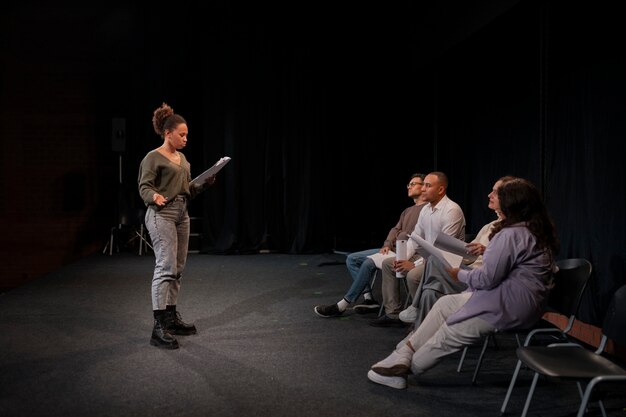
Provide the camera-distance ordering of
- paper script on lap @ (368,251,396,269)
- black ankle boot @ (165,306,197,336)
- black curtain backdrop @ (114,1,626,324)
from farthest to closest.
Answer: black curtain backdrop @ (114,1,626,324) < paper script on lap @ (368,251,396,269) < black ankle boot @ (165,306,197,336)

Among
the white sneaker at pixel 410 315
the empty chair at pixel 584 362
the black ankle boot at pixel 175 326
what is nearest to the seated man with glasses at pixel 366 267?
the white sneaker at pixel 410 315

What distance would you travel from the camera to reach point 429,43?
716 centimetres

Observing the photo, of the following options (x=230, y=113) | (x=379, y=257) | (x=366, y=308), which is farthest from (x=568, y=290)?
(x=230, y=113)

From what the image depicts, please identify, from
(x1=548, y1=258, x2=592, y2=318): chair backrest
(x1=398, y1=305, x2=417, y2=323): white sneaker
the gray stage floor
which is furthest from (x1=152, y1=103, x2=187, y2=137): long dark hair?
(x1=548, y1=258, x2=592, y2=318): chair backrest

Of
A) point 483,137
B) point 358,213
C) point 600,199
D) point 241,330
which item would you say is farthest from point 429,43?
point 241,330

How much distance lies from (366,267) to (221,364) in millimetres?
1508

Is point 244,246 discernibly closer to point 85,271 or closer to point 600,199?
point 85,271

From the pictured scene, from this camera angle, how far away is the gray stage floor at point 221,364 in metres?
2.87

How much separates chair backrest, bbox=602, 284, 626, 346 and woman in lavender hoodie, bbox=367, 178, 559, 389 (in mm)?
300

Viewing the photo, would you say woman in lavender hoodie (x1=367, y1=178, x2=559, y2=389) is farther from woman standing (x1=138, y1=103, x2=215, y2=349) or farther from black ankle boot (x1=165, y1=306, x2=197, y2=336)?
black ankle boot (x1=165, y1=306, x2=197, y2=336)

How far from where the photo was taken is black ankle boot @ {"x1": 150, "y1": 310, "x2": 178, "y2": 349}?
151 inches

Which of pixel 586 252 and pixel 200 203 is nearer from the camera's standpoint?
pixel 586 252

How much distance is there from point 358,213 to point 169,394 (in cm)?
611

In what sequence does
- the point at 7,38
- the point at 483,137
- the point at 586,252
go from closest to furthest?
the point at 586,252
the point at 483,137
the point at 7,38
